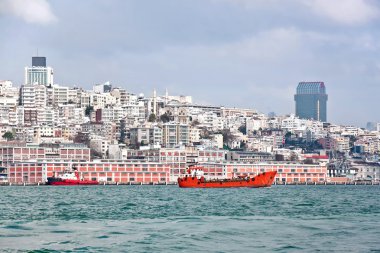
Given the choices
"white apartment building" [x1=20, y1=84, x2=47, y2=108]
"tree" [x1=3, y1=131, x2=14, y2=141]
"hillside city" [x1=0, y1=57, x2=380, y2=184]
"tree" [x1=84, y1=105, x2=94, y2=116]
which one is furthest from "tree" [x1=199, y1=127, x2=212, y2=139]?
"tree" [x1=3, y1=131, x2=14, y2=141]

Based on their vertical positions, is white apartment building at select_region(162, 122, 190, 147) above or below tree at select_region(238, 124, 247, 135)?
below

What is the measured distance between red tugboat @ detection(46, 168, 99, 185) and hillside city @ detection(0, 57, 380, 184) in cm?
236

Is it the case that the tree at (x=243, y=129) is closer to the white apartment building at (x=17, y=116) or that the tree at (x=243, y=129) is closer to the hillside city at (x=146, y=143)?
the hillside city at (x=146, y=143)

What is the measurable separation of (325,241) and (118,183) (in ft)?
294

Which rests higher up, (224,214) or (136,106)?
(136,106)

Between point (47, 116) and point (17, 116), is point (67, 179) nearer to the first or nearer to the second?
point (17, 116)

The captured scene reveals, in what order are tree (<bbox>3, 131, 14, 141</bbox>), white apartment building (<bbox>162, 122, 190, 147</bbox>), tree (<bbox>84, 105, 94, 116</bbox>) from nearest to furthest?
tree (<bbox>3, 131, 14, 141</bbox>) → white apartment building (<bbox>162, 122, 190, 147</bbox>) → tree (<bbox>84, 105, 94, 116</bbox>)

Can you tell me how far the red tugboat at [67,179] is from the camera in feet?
353

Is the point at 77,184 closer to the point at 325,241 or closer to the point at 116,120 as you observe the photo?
the point at 116,120

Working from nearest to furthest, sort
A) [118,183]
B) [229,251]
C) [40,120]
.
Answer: [229,251], [118,183], [40,120]

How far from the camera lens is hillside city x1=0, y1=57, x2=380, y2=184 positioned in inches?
4754

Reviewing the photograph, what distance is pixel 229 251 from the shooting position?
26.4 m

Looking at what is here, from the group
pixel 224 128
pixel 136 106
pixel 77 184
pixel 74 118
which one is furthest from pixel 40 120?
pixel 77 184

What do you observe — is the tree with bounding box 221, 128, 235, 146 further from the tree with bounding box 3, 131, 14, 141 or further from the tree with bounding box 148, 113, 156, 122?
the tree with bounding box 3, 131, 14, 141
